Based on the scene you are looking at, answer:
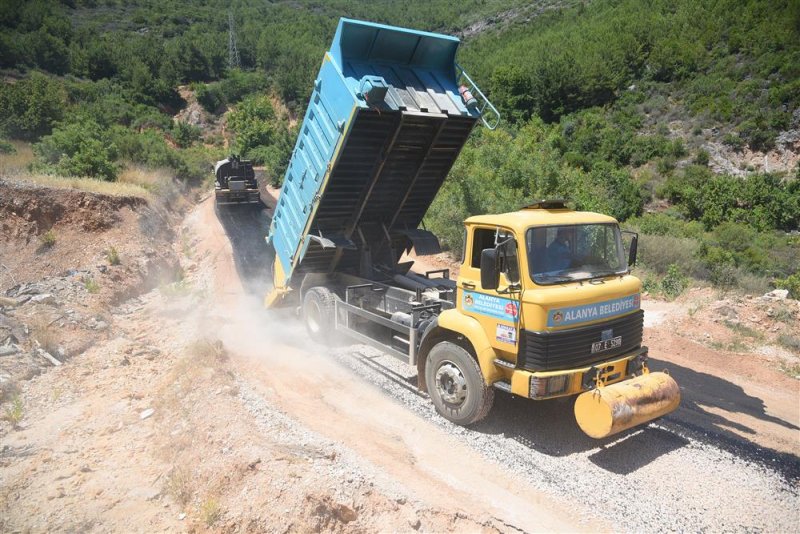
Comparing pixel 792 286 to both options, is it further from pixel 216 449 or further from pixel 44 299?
pixel 44 299

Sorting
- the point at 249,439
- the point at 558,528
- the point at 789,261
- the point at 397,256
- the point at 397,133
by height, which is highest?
the point at 397,133

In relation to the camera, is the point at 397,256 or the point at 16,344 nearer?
the point at 16,344

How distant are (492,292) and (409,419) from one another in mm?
2004

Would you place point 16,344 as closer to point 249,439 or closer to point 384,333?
point 249,439

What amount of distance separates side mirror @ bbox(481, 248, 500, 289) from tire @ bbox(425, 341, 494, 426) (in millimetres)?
980

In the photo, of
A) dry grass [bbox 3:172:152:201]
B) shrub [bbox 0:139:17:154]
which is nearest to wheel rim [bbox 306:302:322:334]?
dry grass [bbox 3:172:152:201]

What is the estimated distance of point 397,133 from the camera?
771 centimetres

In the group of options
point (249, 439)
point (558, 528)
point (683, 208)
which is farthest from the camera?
point (683, 208)

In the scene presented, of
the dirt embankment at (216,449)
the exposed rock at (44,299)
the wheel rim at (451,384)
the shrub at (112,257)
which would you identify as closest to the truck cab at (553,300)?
the wheel rim at (451,384)

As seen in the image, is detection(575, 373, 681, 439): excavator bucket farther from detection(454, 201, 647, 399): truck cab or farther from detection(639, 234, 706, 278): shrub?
detection(639, 234, 706, 278): shrub

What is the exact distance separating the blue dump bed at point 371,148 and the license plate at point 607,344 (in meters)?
3.90

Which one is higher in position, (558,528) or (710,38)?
(710,38)

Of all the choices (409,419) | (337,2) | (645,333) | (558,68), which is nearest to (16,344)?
(409,419)

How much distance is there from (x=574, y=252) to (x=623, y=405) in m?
1.71
